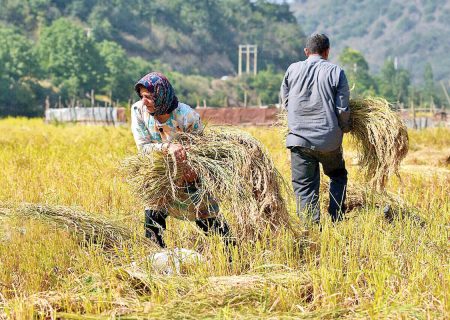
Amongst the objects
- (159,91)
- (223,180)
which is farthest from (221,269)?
(159,91)

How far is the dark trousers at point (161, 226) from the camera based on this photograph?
4684 millimetres

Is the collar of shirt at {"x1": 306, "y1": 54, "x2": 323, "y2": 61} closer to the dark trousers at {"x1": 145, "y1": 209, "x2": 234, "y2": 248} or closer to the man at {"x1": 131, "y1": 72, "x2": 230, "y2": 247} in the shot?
the man at {"x1": 131, "y1": 72, "x2": 230, "y2": 247}

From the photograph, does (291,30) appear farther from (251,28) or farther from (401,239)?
(401,239)

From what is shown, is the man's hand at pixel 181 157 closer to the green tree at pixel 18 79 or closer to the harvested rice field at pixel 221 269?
the harvested rice field at pixel 221 269

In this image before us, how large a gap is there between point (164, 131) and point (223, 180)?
0.45 m

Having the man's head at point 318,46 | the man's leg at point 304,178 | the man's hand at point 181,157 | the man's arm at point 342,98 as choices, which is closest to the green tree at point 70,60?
the man's head at point 318,46

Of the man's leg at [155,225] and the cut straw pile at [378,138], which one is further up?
the cut straw pile at [378,138]

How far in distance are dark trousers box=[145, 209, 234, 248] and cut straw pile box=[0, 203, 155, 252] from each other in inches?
3.5

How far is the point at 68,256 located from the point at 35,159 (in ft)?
17.1

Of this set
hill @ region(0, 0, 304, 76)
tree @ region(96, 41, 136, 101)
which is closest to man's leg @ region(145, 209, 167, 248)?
tree @ region(96, 41, 136, 101)

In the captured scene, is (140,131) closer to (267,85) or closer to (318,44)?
(318,44)

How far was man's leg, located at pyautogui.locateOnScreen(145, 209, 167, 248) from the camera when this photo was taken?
4738 mm

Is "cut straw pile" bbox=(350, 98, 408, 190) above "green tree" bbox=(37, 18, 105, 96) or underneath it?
underneath

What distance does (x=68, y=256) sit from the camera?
4.38 meters
